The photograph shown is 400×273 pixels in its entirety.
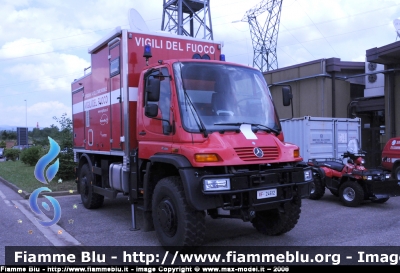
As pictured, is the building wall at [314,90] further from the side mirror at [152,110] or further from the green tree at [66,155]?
the side mirror at [152,110]

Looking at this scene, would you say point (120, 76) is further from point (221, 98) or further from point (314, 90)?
point (314, 90)

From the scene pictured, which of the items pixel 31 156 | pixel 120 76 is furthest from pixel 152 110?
pixel 31 156

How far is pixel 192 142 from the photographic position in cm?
534

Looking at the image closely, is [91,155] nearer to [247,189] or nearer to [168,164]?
[168,164]

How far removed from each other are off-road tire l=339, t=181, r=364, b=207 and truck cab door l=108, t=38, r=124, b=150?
5508 mm

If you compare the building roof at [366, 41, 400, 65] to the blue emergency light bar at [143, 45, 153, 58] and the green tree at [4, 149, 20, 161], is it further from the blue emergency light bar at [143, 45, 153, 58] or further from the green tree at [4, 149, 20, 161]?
the green tree at [4, 149, 20, 161]

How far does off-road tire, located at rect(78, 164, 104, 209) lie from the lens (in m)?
8.96

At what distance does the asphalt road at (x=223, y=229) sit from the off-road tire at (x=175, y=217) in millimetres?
773

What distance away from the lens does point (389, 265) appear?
509cm

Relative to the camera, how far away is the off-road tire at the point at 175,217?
519 cm

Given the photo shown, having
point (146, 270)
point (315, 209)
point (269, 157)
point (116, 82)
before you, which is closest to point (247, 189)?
point (269, 157)

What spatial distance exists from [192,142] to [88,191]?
15.3 ft

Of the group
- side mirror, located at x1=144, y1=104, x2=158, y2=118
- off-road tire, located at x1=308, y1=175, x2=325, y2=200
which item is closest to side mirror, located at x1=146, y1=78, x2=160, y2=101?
side mirror, located at x1=144, y1=104, x2=158, y2=118

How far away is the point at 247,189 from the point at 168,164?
1308mm
